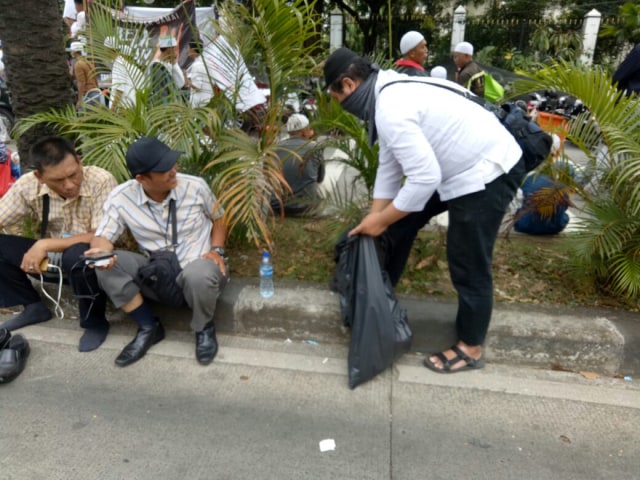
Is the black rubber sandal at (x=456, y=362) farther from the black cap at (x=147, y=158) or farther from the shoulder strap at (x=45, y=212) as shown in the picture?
the shoulder strap at (x=45, y=212)

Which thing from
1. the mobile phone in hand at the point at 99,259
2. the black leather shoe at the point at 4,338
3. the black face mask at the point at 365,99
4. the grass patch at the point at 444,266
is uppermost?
the black face mask at the point at 365,99

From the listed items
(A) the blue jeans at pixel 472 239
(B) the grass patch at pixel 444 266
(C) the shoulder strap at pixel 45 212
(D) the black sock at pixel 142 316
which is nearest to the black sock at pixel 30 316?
(C) the shoulder strap at pixel 45 212

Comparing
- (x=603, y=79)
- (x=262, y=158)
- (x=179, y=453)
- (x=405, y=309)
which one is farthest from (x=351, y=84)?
(x=179, y=453)

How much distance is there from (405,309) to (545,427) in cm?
92

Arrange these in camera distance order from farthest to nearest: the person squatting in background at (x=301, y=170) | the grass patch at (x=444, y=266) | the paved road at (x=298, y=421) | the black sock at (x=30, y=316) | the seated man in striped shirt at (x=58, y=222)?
the person squatting in background at (x=301, y=170)
the black sock at (x=30, y=316)
the grass patch at (x=444, y=266)
the seated man in striped shirt at (x=58, y=222)
the paved road at (x=298, y=421)

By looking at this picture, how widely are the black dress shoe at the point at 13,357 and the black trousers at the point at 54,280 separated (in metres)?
0.33

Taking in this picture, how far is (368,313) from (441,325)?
Answer: 602 millimetres

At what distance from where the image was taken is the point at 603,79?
2754 mm

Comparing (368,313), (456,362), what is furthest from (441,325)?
(368,313)

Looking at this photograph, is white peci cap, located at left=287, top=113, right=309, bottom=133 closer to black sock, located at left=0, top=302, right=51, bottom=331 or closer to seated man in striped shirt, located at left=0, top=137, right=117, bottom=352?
seated man in striped shirt, located at left=0, top=137, right=117, bottom=352

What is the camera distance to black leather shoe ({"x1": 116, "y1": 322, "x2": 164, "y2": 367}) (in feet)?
9.36

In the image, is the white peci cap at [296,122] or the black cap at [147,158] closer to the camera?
the black cap at [147,158]

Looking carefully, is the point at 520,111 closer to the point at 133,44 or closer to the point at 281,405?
the point at 281,405

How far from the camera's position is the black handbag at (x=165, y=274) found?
282 centimetres
